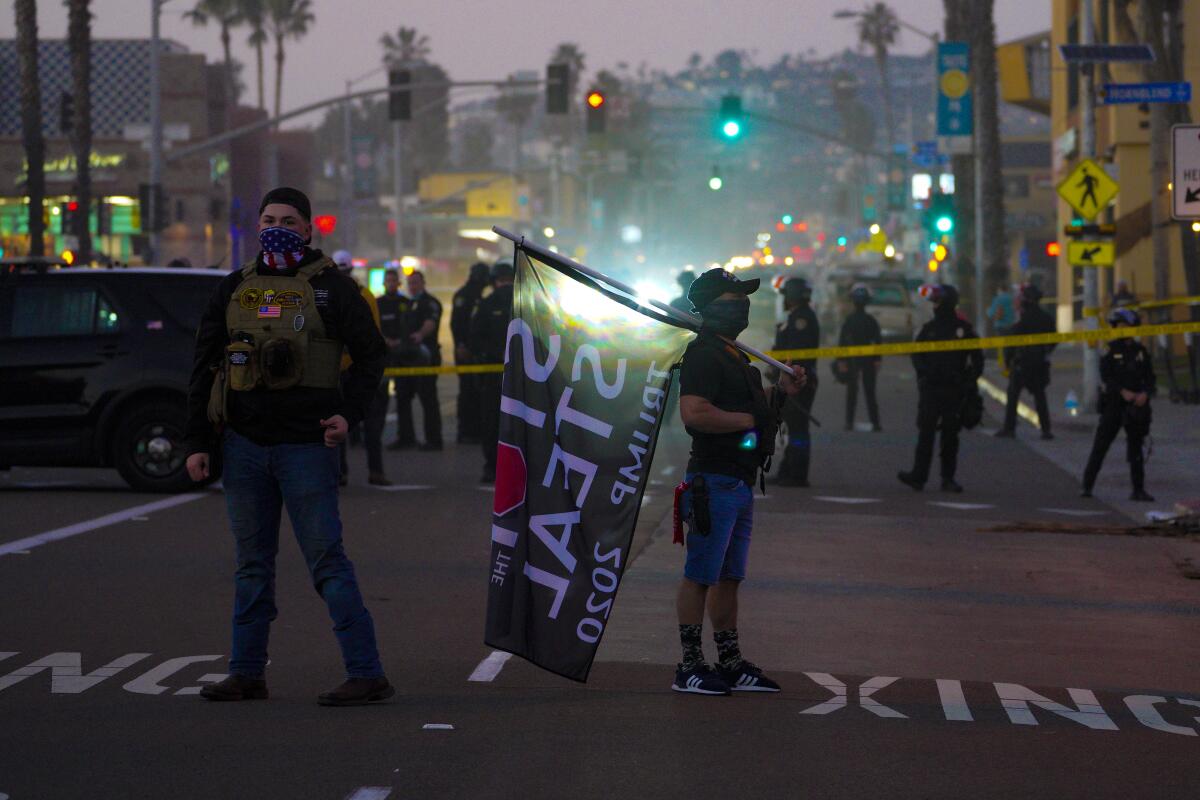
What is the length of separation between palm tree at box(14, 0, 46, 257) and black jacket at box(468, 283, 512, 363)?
22.3 m

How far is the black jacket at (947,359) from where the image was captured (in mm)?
17328

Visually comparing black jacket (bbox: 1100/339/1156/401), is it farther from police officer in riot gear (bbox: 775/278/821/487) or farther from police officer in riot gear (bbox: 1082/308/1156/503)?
police officer in riot gear (bbox: 775/278/821/487)

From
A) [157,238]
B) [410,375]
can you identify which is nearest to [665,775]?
[410,375]

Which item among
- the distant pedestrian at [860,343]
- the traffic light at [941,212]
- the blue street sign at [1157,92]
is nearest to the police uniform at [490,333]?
the distant pedestrian at [860,343]

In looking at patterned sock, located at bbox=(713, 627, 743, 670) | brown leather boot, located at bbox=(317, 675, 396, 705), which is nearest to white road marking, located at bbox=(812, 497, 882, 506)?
patterned sock, located at bbox=(713, 627, 743, 670)

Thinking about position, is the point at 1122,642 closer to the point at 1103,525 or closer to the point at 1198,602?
→ the point at 1198,602

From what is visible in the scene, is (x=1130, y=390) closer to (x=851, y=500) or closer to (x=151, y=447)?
(x=851, y=500)

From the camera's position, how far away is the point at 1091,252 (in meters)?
24.2

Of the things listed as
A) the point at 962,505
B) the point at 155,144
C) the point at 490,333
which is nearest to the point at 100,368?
the point at 490,333

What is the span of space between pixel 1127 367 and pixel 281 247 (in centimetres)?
1027

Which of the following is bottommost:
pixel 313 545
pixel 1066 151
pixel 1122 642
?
pixel 1122 642

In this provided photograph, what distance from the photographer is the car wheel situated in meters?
15.6

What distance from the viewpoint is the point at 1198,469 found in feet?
62.1

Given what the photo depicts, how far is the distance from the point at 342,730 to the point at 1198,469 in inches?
538
